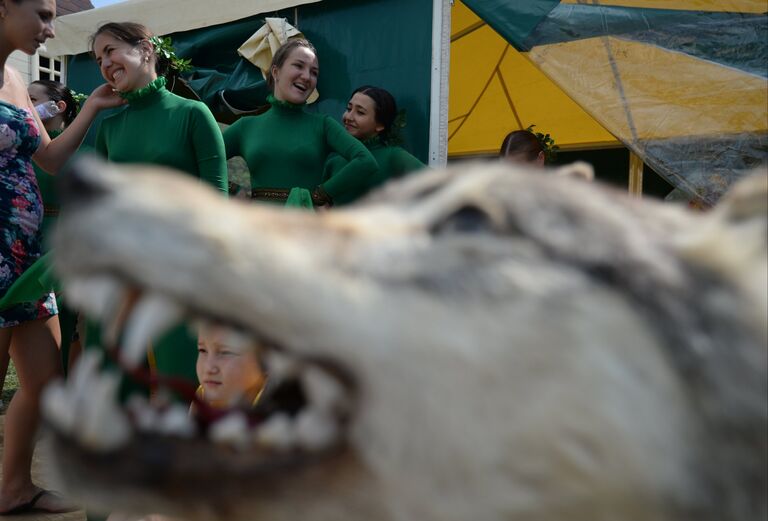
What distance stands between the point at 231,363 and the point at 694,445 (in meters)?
1.47

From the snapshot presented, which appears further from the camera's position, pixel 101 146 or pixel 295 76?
pixel 295 76

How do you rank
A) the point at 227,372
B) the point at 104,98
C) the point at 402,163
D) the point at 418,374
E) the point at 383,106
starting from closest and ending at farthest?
the point at 418,374 → the point at 227,372 → the point at 104,98 → the point at 402,163 → the point at 383,106

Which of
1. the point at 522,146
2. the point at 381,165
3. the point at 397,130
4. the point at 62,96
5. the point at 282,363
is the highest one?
the point at 62,96

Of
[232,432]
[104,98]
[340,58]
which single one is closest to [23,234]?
[104,98]

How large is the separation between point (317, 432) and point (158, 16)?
20.7ft

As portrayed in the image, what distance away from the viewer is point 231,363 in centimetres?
229

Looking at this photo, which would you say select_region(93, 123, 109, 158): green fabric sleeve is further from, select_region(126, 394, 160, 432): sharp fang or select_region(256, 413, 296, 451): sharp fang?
select_region(256, 413, 296, 451): sharp fang

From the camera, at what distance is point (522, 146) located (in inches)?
172

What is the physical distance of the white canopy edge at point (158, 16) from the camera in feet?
20.0

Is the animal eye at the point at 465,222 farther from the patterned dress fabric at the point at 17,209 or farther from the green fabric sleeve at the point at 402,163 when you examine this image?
the green fabric sleeve at the point at 402,163

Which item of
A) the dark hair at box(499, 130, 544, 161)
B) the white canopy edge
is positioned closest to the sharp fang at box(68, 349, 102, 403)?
the dark hair at box(499, 130, 544, 161)

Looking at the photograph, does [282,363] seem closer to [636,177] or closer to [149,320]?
[149,320]

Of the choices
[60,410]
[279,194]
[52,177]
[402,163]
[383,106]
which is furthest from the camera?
[52,177]

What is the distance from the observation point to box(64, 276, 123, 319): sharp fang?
1.20 metres
